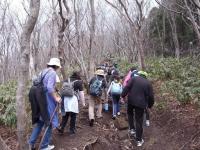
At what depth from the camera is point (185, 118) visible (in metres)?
10.2

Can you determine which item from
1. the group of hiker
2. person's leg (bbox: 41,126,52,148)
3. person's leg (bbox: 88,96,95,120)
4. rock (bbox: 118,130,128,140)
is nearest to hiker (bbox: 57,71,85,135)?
the group of hiker

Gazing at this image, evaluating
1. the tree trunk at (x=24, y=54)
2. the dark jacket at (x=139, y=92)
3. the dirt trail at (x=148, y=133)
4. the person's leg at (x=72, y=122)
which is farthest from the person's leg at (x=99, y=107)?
the tree trunk at (x=24, y=54)

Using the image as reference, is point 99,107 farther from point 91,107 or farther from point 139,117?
point 139,117

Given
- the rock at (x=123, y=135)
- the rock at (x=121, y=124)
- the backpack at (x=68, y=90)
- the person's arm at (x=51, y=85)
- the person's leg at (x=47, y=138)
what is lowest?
the rock at (x=123, y=135)

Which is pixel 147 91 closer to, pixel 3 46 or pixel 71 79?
pixel 71 79

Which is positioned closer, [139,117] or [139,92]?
[139,92]

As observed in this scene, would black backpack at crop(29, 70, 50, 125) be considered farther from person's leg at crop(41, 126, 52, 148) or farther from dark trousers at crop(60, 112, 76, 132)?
dark trousers at crop(60, 112, 76, 132)

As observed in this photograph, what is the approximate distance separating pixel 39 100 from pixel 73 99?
1.54 metres

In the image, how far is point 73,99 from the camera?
865 cm

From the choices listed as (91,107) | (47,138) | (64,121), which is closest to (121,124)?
(91,107)

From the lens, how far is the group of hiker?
7.33 m

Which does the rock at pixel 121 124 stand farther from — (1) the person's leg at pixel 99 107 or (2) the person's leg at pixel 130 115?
(2) the person's leg at pixel 130 115

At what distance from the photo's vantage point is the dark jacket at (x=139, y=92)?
8742 millimetres

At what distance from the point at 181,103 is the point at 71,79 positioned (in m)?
4.17
